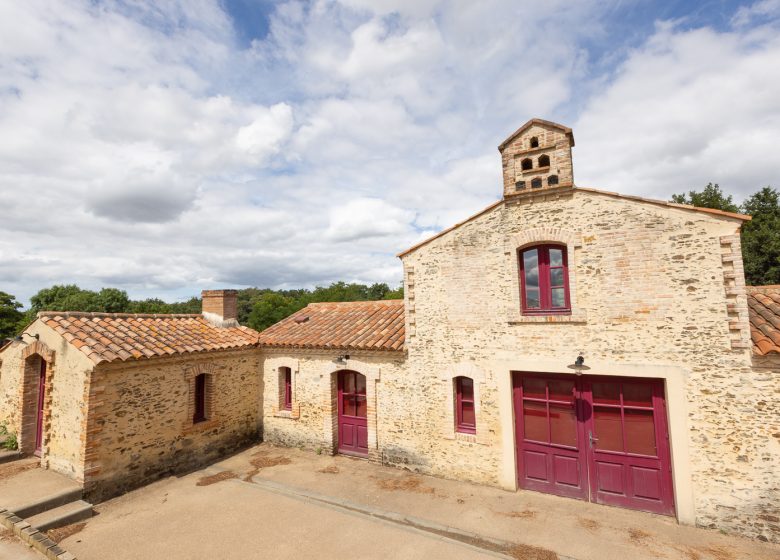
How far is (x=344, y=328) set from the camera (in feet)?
40.2

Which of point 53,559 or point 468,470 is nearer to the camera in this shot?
point 53,559

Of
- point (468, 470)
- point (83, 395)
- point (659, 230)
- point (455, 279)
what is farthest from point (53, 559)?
point (659, 230)

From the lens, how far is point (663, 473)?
7.59 m

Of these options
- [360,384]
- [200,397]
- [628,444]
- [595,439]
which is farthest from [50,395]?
[628,444]

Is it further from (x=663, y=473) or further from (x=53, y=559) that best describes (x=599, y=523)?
(x=53, y=559)

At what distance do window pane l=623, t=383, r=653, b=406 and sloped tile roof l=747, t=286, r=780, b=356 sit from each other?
190 centimetres

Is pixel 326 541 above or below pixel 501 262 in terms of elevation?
below

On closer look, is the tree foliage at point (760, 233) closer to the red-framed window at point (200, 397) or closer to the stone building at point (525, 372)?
the stone building at point (525, 372)

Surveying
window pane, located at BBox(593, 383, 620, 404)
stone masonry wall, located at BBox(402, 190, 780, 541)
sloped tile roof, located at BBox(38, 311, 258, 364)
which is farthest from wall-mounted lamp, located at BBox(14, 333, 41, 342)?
window pane, located at BBox(593, 383, 620, 404)

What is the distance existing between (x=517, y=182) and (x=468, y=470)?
7.14 metres

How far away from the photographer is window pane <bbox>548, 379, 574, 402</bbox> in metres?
8.46

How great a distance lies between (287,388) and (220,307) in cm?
396

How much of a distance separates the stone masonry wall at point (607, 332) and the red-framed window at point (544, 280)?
277 millimetres

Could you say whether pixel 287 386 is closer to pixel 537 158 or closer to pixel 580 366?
pixel 580 366
